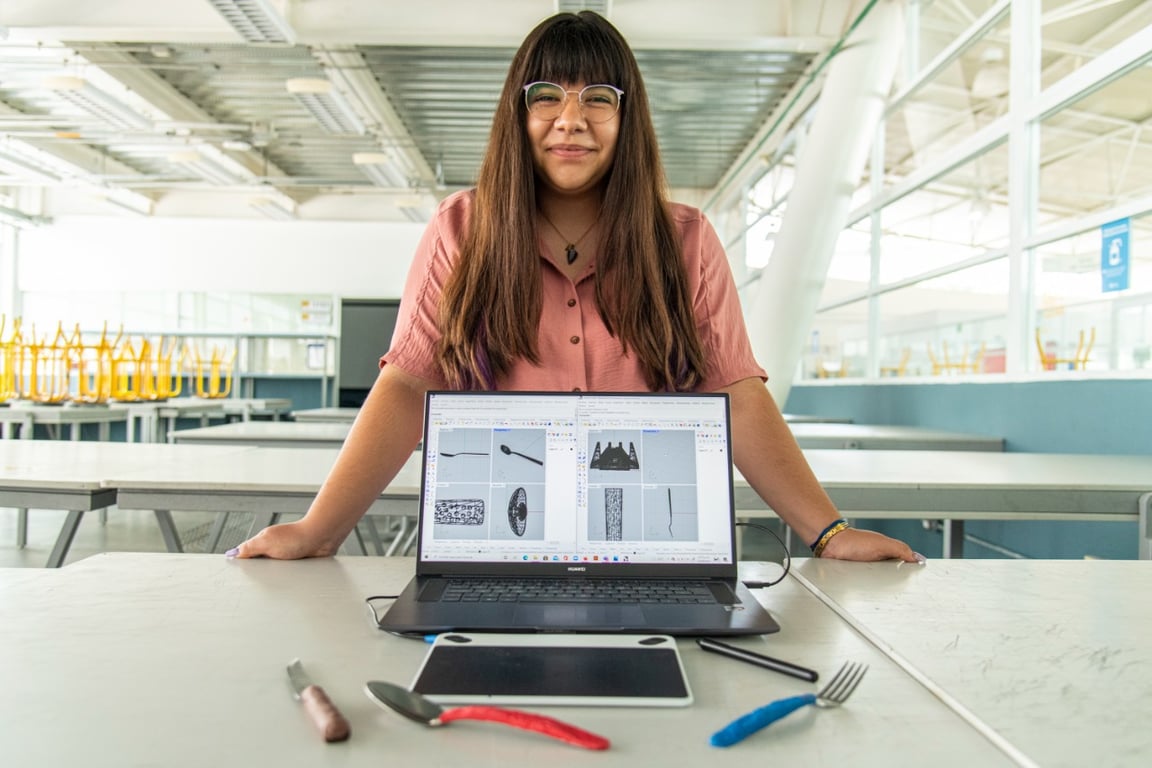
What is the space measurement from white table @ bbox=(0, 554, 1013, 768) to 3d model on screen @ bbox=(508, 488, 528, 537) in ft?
0.59

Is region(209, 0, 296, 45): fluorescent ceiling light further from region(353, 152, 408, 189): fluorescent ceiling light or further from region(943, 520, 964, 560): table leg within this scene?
region(943, 520, 964, 560): table leg

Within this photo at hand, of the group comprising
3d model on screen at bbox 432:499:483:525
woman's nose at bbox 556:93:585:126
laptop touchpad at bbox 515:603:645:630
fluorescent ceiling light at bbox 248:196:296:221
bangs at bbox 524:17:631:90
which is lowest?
laptop touchpad at bbox 515:603:645:630

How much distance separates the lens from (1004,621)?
0.79m

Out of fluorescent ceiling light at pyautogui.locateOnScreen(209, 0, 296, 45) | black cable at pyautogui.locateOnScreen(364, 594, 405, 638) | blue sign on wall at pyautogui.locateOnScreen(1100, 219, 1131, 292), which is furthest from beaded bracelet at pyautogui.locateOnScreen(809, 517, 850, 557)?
fluorescent ceiling light at pyautogui.locateOnScreen(209, 0, 296, 45)

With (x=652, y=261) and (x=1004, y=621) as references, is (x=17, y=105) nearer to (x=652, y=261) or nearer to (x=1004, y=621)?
(x=652, y=261)

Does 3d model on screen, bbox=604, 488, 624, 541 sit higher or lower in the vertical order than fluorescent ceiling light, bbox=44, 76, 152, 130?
lower

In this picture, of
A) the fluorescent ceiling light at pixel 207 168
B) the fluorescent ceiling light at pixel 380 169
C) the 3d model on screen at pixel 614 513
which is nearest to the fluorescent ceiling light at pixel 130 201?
the fluorescent ceiling light at pixel 207 168

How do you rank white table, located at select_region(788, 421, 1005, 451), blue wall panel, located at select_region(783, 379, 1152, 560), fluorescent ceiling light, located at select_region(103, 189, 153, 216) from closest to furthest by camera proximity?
1. blue wall panel, located at select_region(783, 379, 1152, 560)
2. white table, located at select_region(788, 421, 1005, 451)
3. fluorescent ceiling light, located at select_region(103, 189, 153, 216)

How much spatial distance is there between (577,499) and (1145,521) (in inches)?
60.6

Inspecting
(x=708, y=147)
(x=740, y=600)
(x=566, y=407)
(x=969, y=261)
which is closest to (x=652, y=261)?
(x=566, y=407)

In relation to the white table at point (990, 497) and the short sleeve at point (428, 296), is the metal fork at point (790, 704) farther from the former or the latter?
the white table at point (990, 497)

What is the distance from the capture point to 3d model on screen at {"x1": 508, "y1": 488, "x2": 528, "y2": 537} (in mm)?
875

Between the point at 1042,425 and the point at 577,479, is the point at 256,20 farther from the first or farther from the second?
the point at 577,479

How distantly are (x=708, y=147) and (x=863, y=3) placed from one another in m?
4.19
